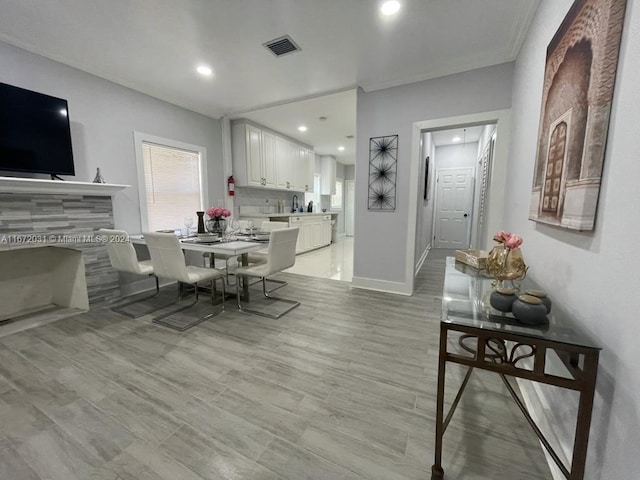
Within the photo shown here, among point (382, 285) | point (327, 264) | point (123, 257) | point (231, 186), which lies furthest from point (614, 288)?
point (231, 186)

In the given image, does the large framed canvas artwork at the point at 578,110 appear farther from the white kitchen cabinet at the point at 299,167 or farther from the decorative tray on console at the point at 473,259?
the white kitchen cabinet at the point at 299,167

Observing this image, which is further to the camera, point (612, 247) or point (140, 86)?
point (140, 86)

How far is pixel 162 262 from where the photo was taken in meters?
2.42

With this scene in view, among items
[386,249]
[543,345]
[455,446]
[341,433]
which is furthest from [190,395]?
[386,249]

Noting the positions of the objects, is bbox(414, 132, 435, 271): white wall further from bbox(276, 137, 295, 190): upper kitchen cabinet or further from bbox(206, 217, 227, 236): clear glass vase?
bbox(276, 137, 295, 190): upper kitchen cabinet

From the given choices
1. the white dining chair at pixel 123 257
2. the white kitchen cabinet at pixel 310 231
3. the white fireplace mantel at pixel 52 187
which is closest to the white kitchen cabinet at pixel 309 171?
the white kitchen cabinet at pixel 310 231

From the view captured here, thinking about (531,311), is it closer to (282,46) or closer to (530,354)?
(530,354)

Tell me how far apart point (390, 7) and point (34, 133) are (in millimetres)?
3318

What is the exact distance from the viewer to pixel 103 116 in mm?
2957

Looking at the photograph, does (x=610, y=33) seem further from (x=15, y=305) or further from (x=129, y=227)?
(x=15, y=305)

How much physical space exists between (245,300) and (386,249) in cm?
188

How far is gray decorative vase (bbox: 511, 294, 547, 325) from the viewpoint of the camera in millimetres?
934

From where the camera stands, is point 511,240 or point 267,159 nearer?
point 511,240

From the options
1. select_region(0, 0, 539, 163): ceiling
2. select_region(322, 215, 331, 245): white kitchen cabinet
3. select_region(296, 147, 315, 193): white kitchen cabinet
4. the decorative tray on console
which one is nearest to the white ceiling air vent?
select_region(0, 0, 539, 163): ceiling
